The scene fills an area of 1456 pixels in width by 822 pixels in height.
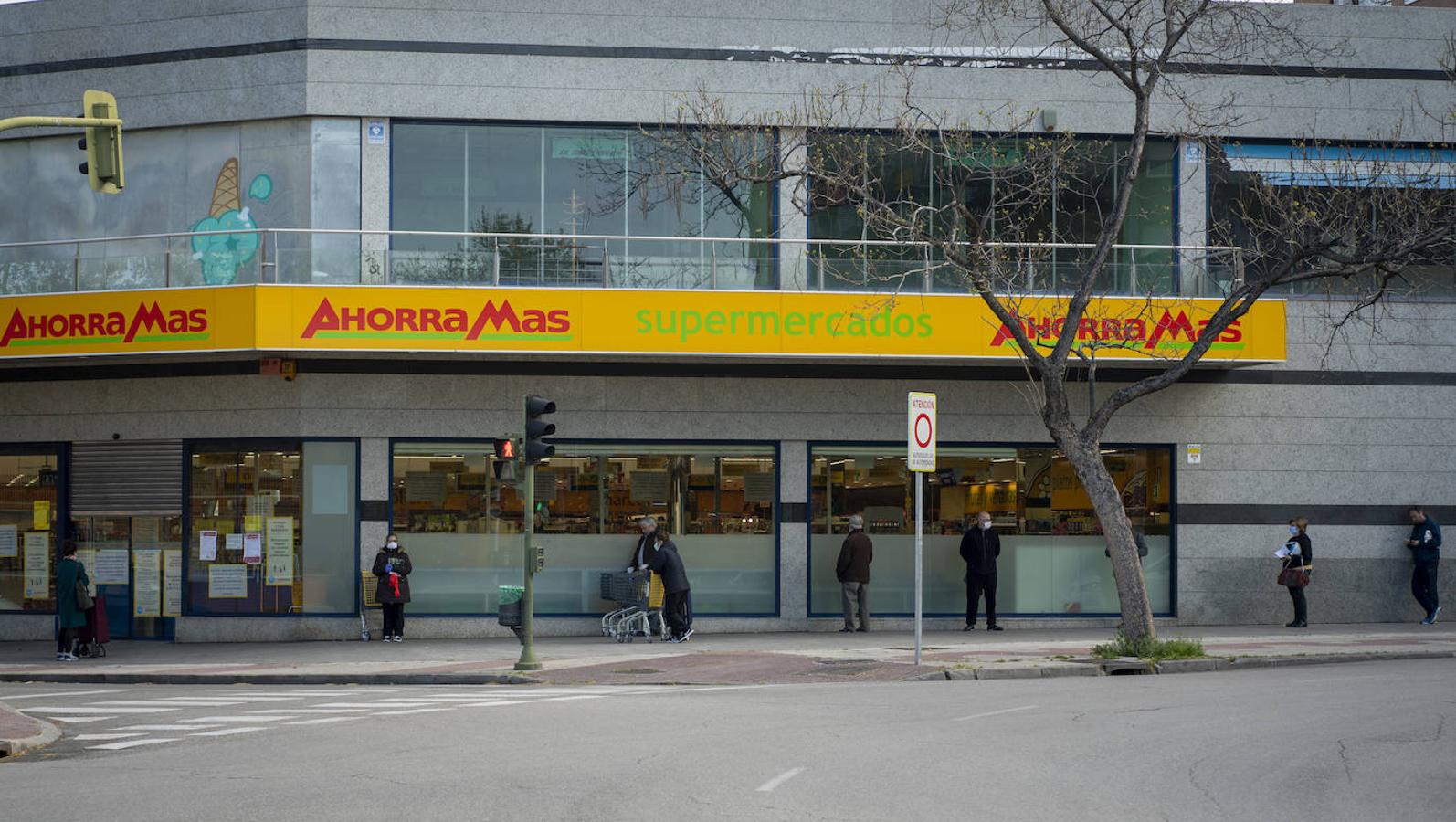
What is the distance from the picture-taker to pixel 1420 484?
1000 inches

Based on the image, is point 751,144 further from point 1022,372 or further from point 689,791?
point 689,791


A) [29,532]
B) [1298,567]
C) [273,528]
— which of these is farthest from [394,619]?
[1298,567]

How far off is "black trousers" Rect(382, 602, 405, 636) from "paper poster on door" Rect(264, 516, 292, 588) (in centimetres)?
190

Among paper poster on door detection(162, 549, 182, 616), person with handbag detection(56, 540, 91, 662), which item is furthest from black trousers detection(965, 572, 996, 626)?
person with handbag detection(56, 540, 91, 662)

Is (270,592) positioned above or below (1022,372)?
below

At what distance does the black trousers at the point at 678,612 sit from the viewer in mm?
23094

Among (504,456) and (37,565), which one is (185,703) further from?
(37,565)

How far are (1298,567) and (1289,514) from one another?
1264 millimetres

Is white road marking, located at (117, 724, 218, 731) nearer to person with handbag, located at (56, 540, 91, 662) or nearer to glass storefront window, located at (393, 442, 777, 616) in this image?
person with handbag, located at (56, 540, 91, 662)

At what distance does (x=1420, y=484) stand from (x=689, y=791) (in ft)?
64.1

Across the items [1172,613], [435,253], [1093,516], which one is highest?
[435,253]

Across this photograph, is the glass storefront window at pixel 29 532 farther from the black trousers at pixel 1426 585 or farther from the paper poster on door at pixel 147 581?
the black trousers at pixel 1426 585

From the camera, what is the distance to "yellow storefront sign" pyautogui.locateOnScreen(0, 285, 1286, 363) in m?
22.5

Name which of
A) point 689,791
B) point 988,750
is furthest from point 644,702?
point 689,791
